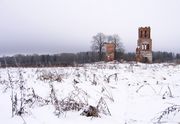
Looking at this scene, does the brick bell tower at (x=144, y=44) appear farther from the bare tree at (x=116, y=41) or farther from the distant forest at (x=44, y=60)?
the bare tree at (x=116, y=41)

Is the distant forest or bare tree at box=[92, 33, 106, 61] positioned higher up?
bare tree at box=[92, 33, 106, 61]

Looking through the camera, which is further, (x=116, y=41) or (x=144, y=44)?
(x=116, y=41)

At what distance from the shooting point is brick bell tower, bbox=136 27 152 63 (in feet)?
152

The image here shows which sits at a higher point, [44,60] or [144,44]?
[144,44]

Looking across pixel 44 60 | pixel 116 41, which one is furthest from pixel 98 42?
pixel 44 60

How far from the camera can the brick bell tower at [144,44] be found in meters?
46.2

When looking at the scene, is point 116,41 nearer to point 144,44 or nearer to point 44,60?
point 144,44

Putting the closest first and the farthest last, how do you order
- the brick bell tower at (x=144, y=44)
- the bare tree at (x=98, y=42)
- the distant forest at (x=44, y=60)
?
the distant forest at (x=44, y=60) → the brick bell tower at (x=144, y=44) → the bare tree at (x=98, y=42)

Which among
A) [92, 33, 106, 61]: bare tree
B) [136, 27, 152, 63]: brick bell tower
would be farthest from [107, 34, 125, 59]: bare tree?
[136, 27, 152, 63]: brick bell tower

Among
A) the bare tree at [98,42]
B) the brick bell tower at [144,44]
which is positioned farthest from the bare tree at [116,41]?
the brick bell tower at [144,44]

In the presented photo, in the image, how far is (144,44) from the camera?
4709 cm

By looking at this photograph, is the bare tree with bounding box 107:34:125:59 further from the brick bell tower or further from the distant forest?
the brick bell tower

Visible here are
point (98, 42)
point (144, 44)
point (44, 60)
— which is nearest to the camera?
point (44, 60)

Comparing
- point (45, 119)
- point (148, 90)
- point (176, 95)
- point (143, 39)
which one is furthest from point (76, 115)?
point (143, 39)
